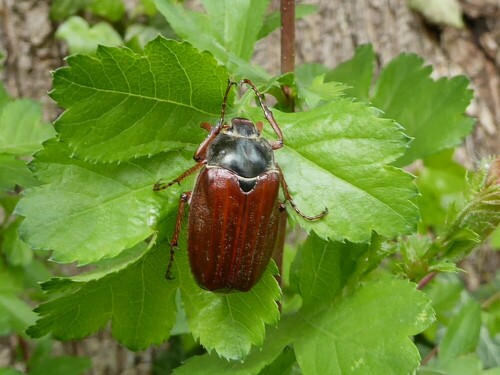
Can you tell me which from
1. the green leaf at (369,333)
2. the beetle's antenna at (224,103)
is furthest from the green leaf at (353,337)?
the beetle's antenna at (224,103)

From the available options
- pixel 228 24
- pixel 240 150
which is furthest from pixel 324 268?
pixel 228 24

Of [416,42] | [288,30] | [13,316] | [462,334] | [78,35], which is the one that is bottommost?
[13,316]

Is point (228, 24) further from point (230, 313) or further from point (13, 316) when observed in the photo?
point (13, 316)

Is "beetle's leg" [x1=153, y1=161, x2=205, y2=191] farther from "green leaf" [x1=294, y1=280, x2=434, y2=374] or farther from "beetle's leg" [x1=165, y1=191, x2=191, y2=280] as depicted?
"green leaf" [x1=294, y1=280, x2=434, y2=374]

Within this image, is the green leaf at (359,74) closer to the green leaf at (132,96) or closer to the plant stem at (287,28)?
the plant stem at (287,28)

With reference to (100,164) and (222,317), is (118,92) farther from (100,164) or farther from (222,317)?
(222,317)

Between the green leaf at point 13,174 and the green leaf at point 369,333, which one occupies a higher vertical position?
the green leaf at point 369,333
